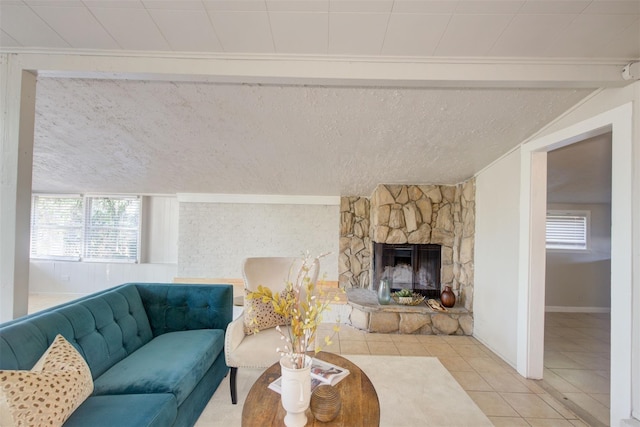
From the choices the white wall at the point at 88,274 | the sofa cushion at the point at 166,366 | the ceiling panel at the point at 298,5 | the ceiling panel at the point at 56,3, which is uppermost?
the ceiling panel at the point at 56,3

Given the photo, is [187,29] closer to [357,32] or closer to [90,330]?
[357,32]

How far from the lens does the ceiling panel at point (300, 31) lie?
1409 millimetres

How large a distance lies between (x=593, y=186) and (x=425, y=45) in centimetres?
394

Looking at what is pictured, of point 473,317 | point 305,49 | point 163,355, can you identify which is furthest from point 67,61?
point 473,317

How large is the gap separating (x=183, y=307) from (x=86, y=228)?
4481 millimetres

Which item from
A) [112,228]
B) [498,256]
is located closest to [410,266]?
[498,256]

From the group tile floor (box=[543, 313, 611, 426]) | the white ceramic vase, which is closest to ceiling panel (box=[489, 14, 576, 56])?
the white ceramic vase

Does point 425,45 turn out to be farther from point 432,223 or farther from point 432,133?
point 432,223

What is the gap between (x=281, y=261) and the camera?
2645 mm

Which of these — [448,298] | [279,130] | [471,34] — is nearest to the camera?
[471,34]

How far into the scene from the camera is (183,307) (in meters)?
2.38

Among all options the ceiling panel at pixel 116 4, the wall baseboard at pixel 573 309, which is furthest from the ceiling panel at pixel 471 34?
the wall baseboard at pixel 573 309

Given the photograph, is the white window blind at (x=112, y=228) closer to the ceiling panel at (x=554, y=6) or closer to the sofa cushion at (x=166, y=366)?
the sofa cushion at (x=166, y=366)

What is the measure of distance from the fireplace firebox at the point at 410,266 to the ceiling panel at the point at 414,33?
3019mm
